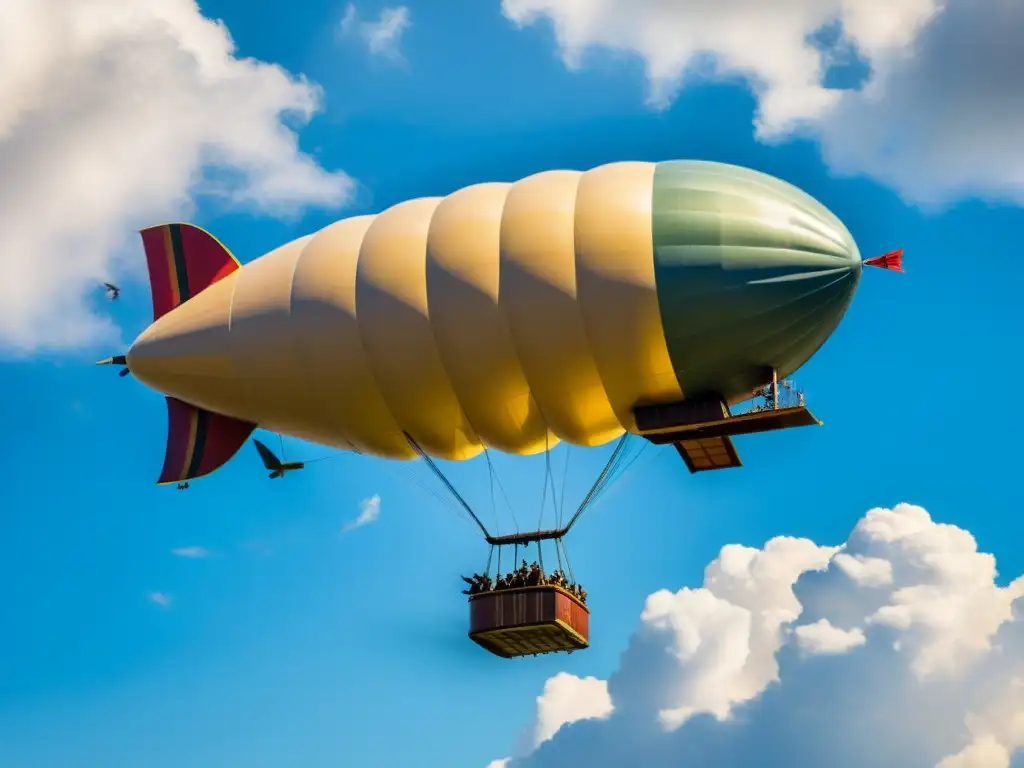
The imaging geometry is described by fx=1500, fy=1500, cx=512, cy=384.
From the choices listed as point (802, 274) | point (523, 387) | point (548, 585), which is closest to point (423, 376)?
point (523, 387)

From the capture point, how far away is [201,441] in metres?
48.4

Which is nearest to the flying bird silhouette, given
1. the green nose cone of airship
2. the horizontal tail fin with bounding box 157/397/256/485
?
the horizontal tail fin with bounding box 157/397/256/485

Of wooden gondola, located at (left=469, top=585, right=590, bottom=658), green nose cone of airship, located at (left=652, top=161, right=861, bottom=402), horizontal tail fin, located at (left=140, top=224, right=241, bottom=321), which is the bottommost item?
wooden gondola, located at (left=469, top=585, right=590, bottom=658)

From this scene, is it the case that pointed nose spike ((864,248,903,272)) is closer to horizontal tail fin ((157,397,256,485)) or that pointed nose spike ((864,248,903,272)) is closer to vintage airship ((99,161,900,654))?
vintage airship ((99,161,900,654))

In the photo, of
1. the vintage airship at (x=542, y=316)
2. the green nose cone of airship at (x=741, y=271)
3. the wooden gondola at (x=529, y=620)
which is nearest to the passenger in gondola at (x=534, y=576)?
the wooden gondola at (x=529, y=620)

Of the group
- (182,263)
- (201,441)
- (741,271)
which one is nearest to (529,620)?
(741,271)

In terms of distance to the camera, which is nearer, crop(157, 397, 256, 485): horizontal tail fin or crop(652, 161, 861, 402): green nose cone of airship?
crop(652, 161, 861, 402): green nose cone of airship

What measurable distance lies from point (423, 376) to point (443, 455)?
3.66 m

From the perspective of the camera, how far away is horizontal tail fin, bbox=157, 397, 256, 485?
1901 inches

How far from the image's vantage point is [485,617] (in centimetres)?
4300

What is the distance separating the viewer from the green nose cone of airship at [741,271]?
40031 mm

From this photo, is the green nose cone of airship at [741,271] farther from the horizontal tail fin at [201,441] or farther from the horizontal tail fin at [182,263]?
the horizontal tail fin at [182,263]

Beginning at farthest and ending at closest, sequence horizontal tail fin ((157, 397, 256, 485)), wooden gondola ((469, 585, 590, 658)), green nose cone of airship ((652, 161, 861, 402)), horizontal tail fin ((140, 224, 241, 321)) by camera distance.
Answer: horizontal tail fin ((140, 224, 241, 321)) → horizontal tail fin ((157, 397, 256, 485)) → wooden gondola ((469, 585, 590, 658)) → green nose cone of airship ((652, 161, 861, 402))

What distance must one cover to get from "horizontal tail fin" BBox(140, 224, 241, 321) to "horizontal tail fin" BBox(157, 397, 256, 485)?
11.6 feet
